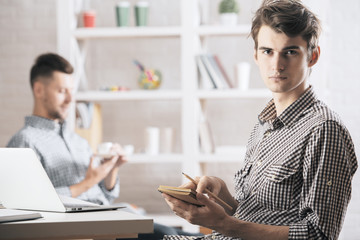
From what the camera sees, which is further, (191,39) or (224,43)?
(224,43)

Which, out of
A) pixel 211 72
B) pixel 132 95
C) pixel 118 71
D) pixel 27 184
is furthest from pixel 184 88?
pixel 27 184

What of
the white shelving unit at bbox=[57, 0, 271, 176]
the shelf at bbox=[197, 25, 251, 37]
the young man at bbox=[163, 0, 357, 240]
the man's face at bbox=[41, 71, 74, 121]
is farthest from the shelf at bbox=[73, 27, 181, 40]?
the young man at bbox=[163, 0, 357, 240]

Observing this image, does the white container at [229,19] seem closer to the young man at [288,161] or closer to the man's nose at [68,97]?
the man's nose at [68,97]

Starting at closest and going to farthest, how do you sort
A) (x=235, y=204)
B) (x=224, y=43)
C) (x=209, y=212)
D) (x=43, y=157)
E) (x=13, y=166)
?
(x=209, y=212) < (x=13, y=166) < (x=235, y=204) < (x=43, y=157) < (x=224, y=43)

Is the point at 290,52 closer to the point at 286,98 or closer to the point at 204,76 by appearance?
the point at 286,98

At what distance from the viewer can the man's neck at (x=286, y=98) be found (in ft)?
5.45

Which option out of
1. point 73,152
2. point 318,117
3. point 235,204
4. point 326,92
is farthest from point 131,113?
point 318,117

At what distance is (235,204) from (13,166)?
698mm

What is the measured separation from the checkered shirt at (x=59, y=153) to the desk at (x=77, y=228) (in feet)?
5.13

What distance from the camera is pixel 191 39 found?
143 inches

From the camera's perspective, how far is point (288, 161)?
5.02 ft

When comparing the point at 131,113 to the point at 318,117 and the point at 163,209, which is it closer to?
the point at 163,209

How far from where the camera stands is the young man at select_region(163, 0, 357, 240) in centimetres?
144

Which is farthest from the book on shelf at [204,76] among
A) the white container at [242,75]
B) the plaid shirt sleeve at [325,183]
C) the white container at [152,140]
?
the plaid shirt sleeve at [325,183]
